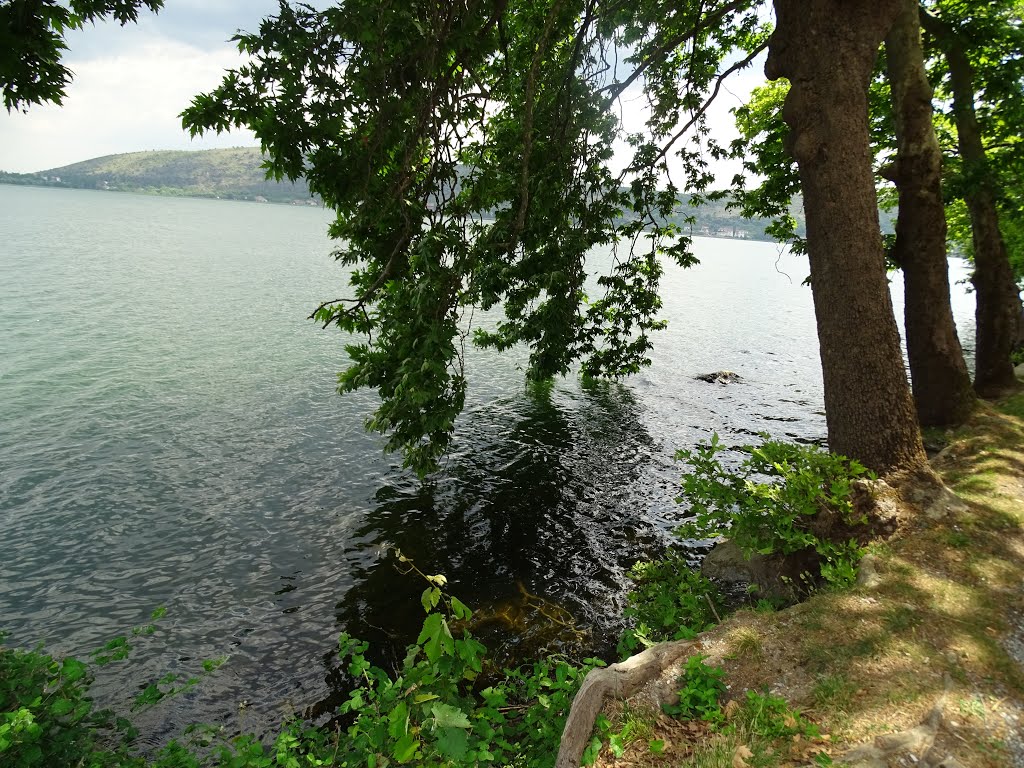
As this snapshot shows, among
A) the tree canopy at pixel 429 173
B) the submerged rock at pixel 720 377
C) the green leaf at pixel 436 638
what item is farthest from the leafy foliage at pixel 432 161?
the submerged rock at pixel 720 377

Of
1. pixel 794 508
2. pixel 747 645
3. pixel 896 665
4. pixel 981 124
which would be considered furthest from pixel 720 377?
pixel 896 665

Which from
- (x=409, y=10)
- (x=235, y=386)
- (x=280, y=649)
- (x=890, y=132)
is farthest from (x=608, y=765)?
(x=235, y=386)

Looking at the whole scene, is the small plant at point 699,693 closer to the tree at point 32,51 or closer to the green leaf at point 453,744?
the green leaf at point 453,744

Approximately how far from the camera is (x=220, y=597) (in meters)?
10.5

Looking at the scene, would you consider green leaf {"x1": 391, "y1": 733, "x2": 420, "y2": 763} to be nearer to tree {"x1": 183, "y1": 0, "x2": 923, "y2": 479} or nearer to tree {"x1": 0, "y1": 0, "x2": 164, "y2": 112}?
tree {"x1": 183, "y1": 0, "x2": 923, "y2": 479}

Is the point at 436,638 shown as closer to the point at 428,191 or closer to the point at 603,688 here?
the point at 603,688

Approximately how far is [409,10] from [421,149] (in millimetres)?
1758

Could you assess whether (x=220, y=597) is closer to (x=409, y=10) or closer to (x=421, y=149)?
(x=421, y=149)

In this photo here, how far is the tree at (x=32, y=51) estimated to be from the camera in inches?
204

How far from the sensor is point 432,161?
28.6ft

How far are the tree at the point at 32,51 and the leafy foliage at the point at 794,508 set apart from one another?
801cm

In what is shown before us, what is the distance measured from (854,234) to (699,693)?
6.03 m

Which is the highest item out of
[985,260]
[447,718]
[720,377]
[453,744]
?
[985,260]

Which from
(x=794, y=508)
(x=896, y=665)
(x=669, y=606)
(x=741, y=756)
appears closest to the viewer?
(x=741, y=756)
